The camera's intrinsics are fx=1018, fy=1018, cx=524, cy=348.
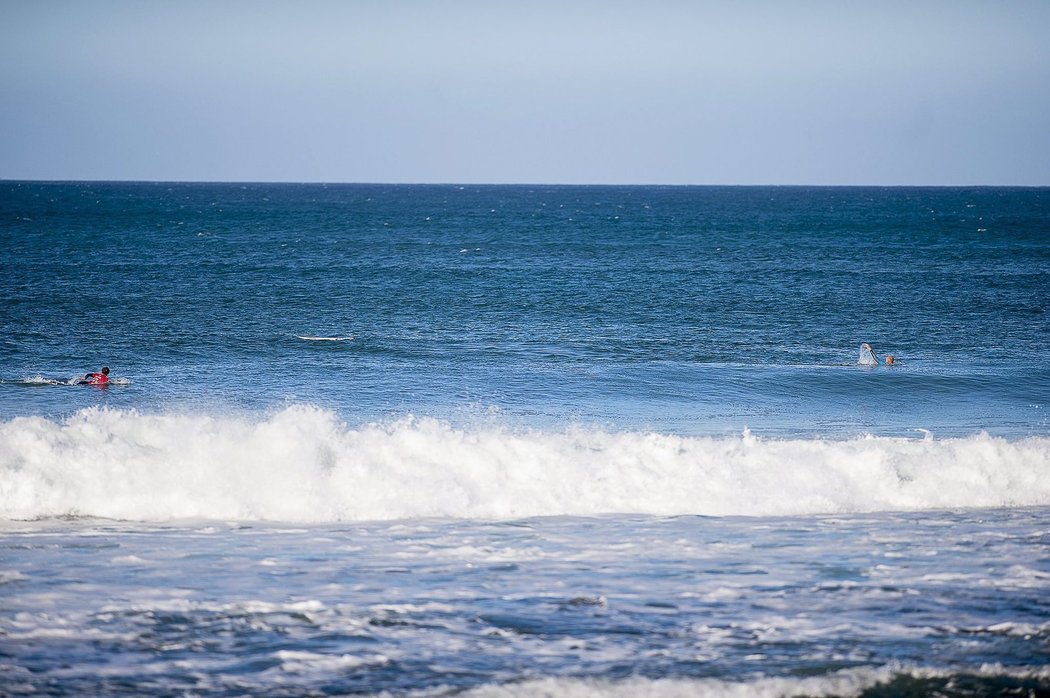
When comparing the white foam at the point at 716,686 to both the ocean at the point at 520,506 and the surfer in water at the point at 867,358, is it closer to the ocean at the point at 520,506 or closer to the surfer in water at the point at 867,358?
the ocean at the point at 520,506

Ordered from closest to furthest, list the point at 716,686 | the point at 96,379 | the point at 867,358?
the point at 716,686 < the point at 96,379 < the point at 867,358

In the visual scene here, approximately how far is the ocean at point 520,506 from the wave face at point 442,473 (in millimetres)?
55

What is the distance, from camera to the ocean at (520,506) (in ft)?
29.2

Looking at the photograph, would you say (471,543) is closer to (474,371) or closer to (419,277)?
(474,371)

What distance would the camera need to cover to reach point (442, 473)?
16.3m

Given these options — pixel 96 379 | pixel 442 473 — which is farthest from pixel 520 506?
pixel 96 379

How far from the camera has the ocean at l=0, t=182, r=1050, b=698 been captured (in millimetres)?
8914

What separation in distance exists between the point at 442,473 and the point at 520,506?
5.16ft

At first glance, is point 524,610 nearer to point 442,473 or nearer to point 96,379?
point 442,473

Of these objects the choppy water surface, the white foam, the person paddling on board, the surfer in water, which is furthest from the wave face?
the surfer in water

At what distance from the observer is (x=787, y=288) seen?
165ft

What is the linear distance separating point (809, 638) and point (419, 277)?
46146 millimetres

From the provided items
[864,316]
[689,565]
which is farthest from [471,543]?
[864,316]

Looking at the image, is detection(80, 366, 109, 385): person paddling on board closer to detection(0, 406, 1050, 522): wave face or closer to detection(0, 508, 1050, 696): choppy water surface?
detection(0, 406, 1050, 522): wave face
